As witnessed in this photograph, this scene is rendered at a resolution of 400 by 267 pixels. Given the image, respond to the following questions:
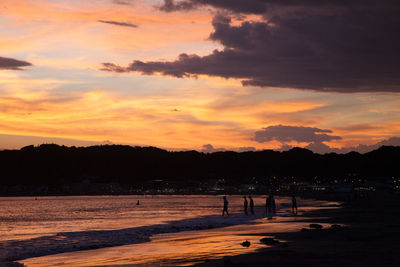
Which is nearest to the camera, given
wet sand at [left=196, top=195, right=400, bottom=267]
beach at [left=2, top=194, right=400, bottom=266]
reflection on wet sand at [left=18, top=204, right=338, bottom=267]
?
wet sand at [left=196, top=195, right=400, bottom=267]

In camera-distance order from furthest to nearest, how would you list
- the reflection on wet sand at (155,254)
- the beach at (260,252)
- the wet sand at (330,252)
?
1. the reflection on wet sand at (155,254)
2. the beach at (260,252)
3. the wet sand at (330,252)

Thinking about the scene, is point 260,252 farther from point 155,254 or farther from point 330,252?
point 155,254

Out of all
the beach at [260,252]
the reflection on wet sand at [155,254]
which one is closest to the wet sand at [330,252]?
the beach at [260,252]

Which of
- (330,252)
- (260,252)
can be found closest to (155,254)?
(260,252)

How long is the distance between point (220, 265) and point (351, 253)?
5.81 metres

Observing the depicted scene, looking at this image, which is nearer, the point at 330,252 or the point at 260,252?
the point at 330,252

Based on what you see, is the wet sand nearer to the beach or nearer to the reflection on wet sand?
the beach

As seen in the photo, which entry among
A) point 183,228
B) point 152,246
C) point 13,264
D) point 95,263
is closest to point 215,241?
point 152,246

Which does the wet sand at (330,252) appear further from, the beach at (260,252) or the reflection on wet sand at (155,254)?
the reflection on wet sand at (155,254)

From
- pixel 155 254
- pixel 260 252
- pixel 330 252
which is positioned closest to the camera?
pixel 330 252

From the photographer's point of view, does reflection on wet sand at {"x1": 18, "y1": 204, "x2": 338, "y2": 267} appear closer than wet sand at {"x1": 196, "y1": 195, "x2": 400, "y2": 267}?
No

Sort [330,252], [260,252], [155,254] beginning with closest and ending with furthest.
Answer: [330,252] < [260,252] < [155,254]

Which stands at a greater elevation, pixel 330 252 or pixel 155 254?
pixel 330 252

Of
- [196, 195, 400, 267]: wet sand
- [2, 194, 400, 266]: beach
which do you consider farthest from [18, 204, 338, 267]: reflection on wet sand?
[196, 195, 400, 267]: wet sand
